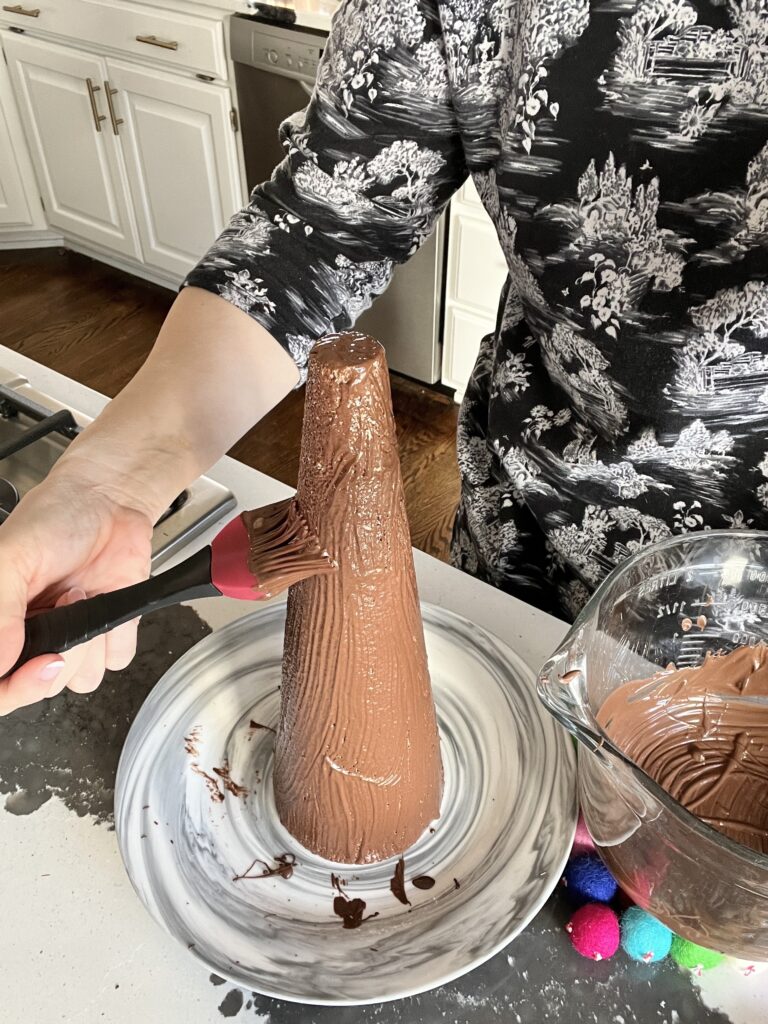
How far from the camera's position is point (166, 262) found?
2.21 metres

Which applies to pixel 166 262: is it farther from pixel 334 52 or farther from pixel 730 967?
pixel 730 967

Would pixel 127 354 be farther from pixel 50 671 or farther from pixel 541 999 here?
pixel 541 999

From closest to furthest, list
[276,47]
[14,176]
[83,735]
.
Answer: [83,735] < [276,47] < [14,176]

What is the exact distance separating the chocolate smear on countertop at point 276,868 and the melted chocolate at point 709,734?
7.4 inches

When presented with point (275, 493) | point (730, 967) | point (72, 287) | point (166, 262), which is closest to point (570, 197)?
point (275, 493)

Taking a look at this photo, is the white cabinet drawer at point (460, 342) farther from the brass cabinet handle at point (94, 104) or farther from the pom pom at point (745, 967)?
the pom pom at point (745, 967)

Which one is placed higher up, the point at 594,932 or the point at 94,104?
the point at 594,932

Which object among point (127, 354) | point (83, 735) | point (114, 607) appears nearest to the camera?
point (114, 607)

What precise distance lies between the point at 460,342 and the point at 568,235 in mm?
1298

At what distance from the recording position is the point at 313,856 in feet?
1.53

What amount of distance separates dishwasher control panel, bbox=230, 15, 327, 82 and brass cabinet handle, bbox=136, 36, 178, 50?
0.19 metres

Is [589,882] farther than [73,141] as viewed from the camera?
No

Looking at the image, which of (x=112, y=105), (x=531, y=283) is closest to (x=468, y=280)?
(x=112, y=105)

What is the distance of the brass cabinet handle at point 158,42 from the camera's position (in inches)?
70.8
